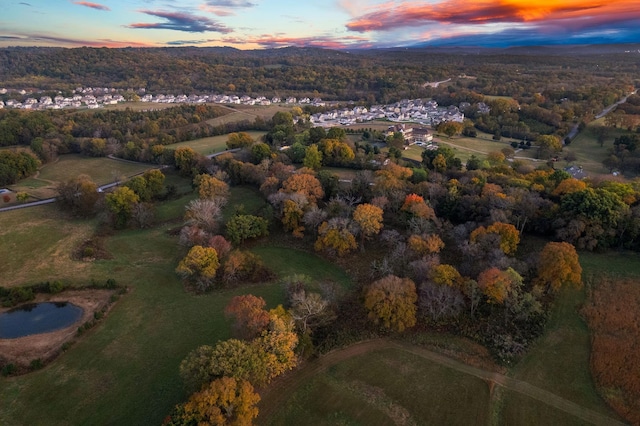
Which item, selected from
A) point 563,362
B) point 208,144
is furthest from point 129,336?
point 208,144

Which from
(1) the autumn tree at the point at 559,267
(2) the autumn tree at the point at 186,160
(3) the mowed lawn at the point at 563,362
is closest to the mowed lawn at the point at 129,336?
(3) the mowed lawn at the point at 563,362

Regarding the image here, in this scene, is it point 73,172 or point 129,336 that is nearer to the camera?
point 129,336

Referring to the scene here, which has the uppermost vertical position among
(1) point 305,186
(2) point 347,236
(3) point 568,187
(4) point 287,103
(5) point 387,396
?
(4) point 287,103

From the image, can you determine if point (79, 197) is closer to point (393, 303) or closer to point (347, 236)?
point (347, 236)

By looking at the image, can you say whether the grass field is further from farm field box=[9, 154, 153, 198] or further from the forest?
farm field box=[9, 154, 153, 198]

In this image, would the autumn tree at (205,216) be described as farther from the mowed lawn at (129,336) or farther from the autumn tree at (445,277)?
the autumn tree at (445,277)
